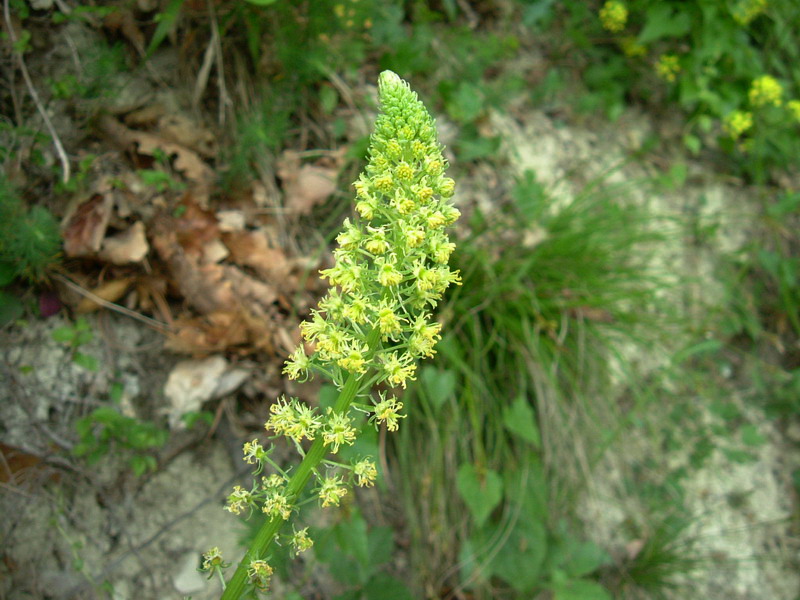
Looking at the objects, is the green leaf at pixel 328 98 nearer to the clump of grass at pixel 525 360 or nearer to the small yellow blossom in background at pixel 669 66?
the clump of grass at pixel 525 360

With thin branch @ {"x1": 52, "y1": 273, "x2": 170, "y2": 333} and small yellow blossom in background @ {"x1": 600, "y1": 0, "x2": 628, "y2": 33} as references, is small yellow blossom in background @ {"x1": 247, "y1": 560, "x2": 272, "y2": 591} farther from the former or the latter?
small yellow blossom in background @ {"x1": 600, "y1": 0, "x2": 628, "y2": 33}

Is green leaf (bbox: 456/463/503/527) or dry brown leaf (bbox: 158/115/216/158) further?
dry brown leaf (bbox: 158/115/216/158)

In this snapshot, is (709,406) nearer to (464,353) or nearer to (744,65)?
(464,353)

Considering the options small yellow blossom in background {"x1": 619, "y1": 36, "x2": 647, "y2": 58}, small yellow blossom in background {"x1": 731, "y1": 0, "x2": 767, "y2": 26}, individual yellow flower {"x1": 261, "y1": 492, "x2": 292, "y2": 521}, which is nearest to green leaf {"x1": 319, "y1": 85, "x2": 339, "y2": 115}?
small yellow blossom in background {"x1": 619, "y1": 36, "x2": 647, "y2": 58}

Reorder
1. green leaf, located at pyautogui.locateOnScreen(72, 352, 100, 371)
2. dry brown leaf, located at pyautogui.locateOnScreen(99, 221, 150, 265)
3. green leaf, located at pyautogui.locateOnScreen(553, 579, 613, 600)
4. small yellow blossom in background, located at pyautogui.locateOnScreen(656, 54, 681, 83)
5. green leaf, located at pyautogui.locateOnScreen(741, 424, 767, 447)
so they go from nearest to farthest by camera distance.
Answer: green leaf, located at pyautogui.locateOnScreen(72, 352, 100, 371)
dry brown leaf, located at pyautogui.locateOnScreen(99, 221, 150, 265)
green leaf, located at pyautogui.locateOnScreen(553, 579, 613, 600)
green leaf, located at pyautogui.locateOnScreen(741, 424, 767, 447)
small yellow blossom in background, located at pyautogui.locateOnScreen(656, 54, 681, 83)

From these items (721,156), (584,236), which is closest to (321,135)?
(584,236)

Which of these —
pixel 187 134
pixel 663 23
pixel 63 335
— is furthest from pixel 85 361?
pixel 663 23

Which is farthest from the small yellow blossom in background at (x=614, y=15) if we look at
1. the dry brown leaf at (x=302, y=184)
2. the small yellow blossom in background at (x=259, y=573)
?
the small yellow blossom in background at (x=259, y=573)

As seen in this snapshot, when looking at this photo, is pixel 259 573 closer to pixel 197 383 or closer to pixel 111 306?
pixel 197 383
